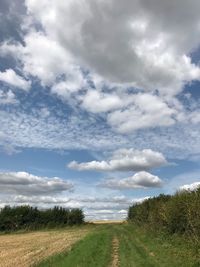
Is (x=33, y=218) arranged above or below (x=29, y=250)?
above

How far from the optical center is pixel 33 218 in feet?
339

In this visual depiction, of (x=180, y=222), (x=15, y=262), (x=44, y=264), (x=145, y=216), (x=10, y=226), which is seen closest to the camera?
(x=44, y=264)

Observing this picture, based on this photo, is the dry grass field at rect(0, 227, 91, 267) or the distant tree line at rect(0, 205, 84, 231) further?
the distant tree line at rect(0, 205, 84, 231)

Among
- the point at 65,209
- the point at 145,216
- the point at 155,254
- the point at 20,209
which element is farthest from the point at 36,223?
the point at 155,254

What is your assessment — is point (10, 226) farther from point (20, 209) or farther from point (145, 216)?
point (145, 216)

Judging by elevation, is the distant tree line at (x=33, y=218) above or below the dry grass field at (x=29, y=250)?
above

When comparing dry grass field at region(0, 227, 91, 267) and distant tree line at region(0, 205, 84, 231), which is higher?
distant tree line at region(0, 205, 84, 231)

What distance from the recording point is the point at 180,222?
131 ft

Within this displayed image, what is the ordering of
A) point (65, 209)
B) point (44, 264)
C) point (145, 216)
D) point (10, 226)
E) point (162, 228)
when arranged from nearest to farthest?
point (44, 264), point (162, 228), point (145, 216), point (10, 226), point (65, 209)

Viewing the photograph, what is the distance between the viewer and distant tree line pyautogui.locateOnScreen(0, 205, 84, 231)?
96500mm

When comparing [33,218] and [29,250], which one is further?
[33,218]

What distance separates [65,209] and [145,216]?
4308 cm

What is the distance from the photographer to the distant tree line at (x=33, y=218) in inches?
3799

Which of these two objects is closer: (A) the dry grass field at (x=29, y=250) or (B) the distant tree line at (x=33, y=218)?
(A) the dry grass field at (x=29, y=250)
